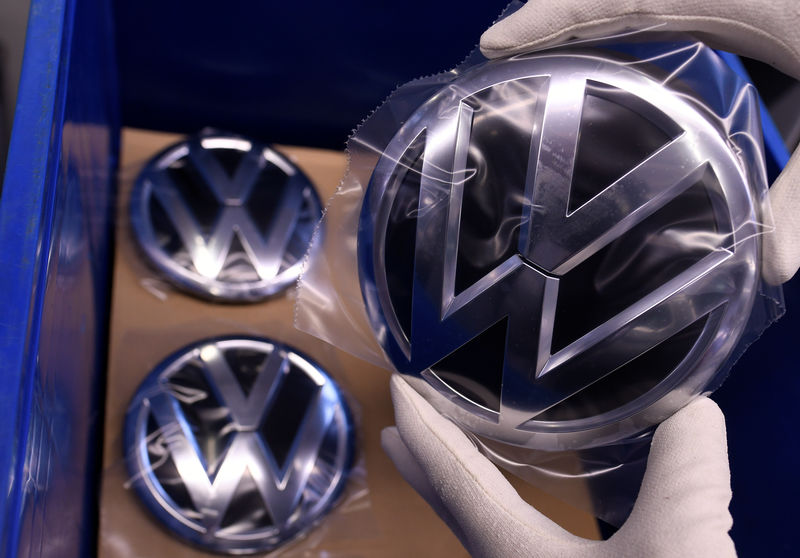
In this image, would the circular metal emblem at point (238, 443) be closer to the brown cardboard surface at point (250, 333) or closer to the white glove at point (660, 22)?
the brown cardboard surface at point (250, 333)

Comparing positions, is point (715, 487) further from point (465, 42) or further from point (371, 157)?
point (465, 42)

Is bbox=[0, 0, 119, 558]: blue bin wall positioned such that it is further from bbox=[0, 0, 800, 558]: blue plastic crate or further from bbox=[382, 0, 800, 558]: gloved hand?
bbox=[382, 0, 800, 558]: gloved hand

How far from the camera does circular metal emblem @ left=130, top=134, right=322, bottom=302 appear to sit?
84 centimetres

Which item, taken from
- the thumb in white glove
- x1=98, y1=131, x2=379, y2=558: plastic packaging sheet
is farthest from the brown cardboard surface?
the thumb in white glove

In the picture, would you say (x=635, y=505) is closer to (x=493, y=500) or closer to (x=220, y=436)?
(x=493, y=500)

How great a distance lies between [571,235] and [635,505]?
0.19m

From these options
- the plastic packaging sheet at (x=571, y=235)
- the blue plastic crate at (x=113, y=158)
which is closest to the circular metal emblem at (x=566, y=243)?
the plastic packaging sheet at (x=571, y=235)

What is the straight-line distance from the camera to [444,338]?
525 millimetres

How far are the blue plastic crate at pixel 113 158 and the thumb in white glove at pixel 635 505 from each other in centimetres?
19

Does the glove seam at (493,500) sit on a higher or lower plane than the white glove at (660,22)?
lower

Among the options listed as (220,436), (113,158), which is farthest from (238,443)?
(113,158)

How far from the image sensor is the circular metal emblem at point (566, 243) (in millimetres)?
489

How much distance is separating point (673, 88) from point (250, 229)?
517 millimetres

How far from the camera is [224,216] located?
0.86m
